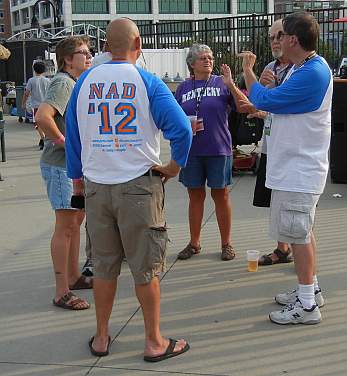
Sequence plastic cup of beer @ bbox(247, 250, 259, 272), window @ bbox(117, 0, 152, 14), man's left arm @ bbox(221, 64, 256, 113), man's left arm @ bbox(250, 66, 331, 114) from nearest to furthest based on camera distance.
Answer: man's left arm @ bbox(250, 66, 331, 114) → man's left arm @ bbox(221, 64, 256, 113) → plastic cup of beer @ bbox(247, 250, 259, 272) → window @ bbox(117, 0, 152, 14)

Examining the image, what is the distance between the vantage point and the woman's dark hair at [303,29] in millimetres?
3438

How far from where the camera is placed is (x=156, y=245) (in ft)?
10.3

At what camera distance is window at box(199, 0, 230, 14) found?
8462 cm

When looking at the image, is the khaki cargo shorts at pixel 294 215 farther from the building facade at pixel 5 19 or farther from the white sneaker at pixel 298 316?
the building facade at pixel 5 19

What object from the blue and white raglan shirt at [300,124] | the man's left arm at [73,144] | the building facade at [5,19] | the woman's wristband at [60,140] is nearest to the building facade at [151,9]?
the building facade at [5,19]

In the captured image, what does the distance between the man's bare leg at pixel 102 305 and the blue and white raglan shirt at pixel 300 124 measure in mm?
1186

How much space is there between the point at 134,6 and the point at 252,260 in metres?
84.0

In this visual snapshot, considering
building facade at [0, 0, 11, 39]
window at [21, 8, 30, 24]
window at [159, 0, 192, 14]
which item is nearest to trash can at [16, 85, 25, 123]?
window at [159, 0, 192, 14]

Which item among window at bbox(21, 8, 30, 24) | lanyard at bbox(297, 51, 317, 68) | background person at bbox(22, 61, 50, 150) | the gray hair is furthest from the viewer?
window at bbox(21, 8, 30, 24)

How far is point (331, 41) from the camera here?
20516mm

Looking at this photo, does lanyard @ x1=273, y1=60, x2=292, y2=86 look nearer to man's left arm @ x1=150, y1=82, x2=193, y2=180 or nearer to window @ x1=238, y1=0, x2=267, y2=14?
man's left arm @ x1=150, y1=82, x2=193, y2=180

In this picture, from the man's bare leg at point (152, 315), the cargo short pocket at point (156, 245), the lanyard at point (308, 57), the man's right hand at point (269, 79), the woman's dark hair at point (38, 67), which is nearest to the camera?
the cargo short pocket at point (156, 245)

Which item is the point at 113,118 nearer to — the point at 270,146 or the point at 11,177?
the point at 270,146

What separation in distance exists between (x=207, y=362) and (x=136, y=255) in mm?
746
